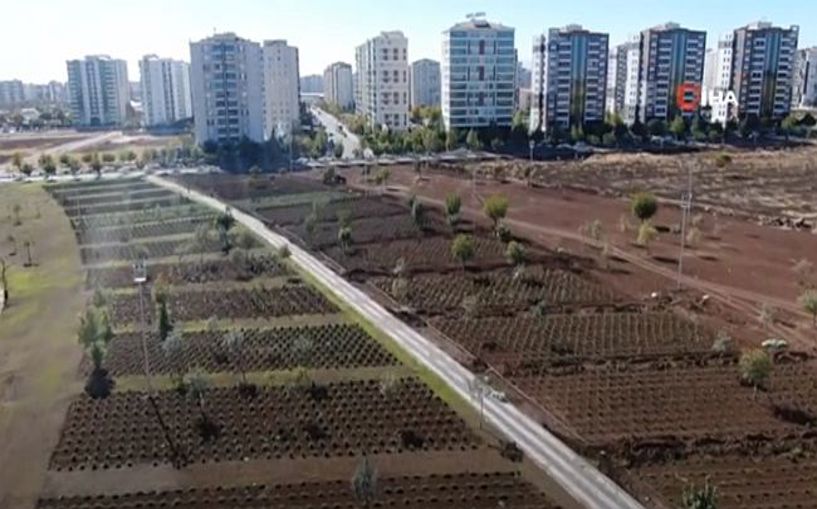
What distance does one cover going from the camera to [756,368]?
21688 millimetres

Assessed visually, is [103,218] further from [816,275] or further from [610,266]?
[816,275]

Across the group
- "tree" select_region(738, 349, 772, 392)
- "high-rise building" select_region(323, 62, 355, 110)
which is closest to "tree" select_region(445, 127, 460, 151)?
"high-rise building" select_region(323, 62, 355, 110)

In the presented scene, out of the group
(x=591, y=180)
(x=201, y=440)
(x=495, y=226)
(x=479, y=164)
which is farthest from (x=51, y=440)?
(x=479, y=164)

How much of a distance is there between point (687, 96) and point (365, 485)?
85172mm

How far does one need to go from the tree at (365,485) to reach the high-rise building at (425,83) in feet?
334

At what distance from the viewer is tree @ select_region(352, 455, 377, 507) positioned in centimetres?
1584

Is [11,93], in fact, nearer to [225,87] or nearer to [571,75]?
[225,87]

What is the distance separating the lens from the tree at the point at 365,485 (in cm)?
1584

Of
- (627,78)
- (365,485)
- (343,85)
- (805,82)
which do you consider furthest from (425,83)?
(365,485)

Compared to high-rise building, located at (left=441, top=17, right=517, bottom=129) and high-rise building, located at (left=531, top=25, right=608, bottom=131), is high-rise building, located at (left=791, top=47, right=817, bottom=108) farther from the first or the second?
high-rise building, located at (left=441, top=17, right=517, bottom=129)

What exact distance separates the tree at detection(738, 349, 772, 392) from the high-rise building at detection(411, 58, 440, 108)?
316ft

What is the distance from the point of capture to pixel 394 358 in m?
24.4

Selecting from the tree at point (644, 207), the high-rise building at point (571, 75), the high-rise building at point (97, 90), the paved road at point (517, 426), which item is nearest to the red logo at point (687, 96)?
the high-rise building at point (571, 75)

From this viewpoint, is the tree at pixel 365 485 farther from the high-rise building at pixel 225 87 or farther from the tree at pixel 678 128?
the tree at pixel 678 128
